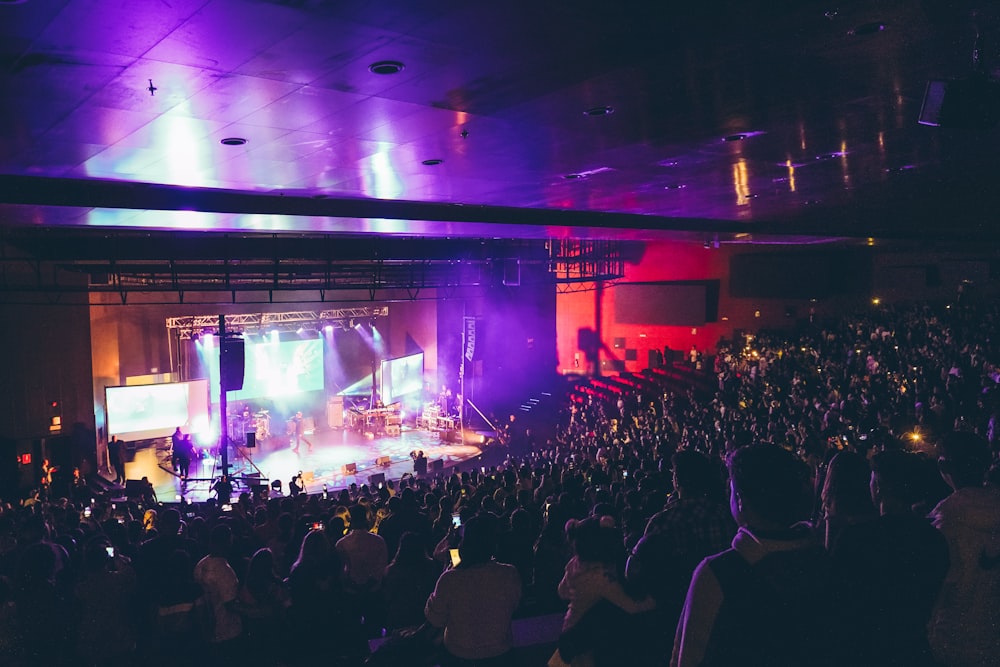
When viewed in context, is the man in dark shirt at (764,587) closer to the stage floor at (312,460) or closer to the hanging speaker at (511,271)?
the stage floor at (312,460)

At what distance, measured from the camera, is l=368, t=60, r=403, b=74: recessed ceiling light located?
3602 millimetres

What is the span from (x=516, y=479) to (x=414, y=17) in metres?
6.97

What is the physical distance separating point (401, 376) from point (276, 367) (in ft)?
13.4

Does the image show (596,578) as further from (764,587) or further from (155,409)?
(155,409)

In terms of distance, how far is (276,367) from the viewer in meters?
20.5

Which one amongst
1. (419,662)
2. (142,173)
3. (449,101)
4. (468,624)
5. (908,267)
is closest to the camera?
(468,624)

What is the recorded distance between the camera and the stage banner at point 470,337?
2241 cm

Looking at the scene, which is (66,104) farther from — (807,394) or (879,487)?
(807,394)

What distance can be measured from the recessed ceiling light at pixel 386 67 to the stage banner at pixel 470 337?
18705mm

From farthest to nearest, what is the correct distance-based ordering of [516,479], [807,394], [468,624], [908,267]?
[908,267] → [807,394] → [516,479] → [468,624]

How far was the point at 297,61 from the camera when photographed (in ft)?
11.5

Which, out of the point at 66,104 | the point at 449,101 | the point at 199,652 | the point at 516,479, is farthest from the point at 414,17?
the point at 516,479

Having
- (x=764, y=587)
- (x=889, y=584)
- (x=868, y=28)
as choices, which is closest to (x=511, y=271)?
(x=868, y=28)

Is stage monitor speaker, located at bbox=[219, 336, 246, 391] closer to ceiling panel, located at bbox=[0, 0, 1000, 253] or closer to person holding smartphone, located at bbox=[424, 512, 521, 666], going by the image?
ceiling panel, located at bbox=[0, 0, 1000, 253]
